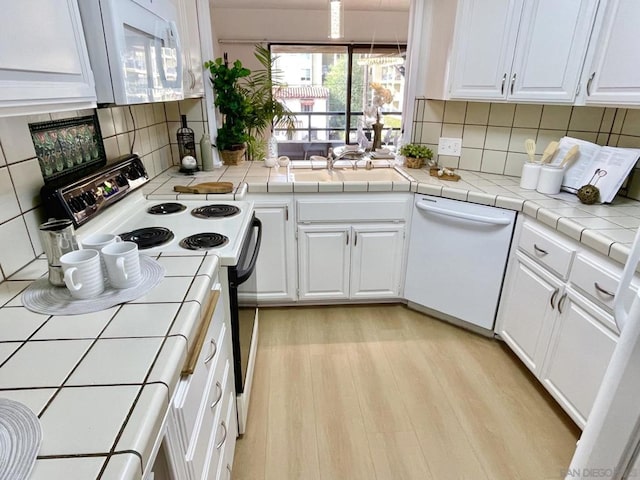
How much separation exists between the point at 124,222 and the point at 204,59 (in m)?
1.30

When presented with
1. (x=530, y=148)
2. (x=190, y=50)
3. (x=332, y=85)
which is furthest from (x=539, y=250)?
(x=332, y=85)

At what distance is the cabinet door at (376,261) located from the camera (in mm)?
2301

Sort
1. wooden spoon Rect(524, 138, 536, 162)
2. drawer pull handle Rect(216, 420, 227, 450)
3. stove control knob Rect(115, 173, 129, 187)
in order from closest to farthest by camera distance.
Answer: drawer pull handle Rect(216, 420, 227, 450) < stove control knob Rect(115, 173, 129, 187) < wooden spoon Rect(524, 138, 536, 162)

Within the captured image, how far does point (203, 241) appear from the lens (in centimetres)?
130

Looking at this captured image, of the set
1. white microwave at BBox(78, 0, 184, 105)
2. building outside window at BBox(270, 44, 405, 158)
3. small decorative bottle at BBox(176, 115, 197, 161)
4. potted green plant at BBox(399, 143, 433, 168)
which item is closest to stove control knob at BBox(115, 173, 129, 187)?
white microwave at BBox(78, 0, 184, 105)

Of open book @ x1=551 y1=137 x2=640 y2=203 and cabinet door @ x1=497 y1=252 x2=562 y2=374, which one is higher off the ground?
open book @ x1=551 y1=137 x2=640 y2=203

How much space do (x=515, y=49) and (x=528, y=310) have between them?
51.6 inches

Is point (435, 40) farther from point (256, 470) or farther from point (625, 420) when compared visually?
point (256, 470)

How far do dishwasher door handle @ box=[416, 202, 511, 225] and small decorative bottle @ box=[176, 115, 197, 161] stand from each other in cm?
142

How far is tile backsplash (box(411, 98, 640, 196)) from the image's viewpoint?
194 cm

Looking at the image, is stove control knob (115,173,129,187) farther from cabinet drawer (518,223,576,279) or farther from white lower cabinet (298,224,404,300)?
cabinet drawer (518,223,576,279)

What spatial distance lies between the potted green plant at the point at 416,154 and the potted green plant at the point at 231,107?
1.08 meters

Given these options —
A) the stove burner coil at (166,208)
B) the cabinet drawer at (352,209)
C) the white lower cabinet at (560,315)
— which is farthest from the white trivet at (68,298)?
the white lower cabinet at (560,315)

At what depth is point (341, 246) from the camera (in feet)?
7.59
